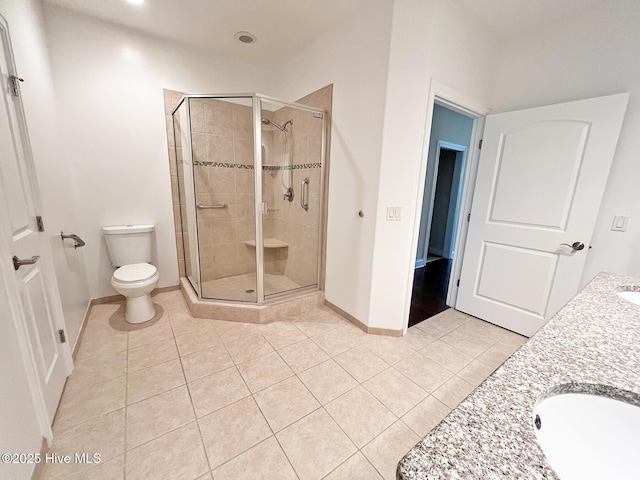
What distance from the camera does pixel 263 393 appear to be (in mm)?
1541

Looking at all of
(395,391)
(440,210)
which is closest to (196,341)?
(395,391)

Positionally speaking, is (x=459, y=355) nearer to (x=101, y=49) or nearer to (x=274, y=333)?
(x=274, y=333)

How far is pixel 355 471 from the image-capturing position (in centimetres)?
113

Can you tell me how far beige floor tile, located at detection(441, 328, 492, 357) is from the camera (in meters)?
2.02

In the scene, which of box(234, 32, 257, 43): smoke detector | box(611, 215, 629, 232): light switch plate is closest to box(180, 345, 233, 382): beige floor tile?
box(234, 32, 257, 43): smoke detector

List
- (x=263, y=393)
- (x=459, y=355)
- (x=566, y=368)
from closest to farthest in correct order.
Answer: (x=566, y=368), (x=263, y=393), (x=459, y=355)

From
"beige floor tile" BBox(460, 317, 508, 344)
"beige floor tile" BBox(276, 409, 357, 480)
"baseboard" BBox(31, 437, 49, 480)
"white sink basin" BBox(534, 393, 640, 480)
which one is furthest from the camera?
"beige floor tile" BBox(460, 317, 508, 344)

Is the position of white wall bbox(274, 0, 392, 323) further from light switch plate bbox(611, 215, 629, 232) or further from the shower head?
light switch plate bbox(611, 215, 629, 232)

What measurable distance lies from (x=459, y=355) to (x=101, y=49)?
4.06 metres

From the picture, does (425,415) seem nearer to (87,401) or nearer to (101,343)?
(87,401)

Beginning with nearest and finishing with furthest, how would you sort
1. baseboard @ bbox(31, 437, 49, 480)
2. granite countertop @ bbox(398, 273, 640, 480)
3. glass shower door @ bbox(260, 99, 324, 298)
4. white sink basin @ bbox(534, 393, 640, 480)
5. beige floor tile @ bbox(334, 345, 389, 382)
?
granite countertop @ bbox(398, 273, 640, 480), white sink basin @ bbox(534, 393, 640, 480), baseboard @ bbox(31, 437, 49, 480), beige floor tile @ bbox(334, 345, 389, 382), glass shower door @ bbox(260, 99, 324, 298)

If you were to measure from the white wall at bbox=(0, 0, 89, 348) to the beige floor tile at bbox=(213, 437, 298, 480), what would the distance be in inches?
57.6

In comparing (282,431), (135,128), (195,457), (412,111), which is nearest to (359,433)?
(282,431)

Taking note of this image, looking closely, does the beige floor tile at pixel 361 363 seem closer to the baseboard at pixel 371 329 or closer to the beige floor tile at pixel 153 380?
the baseboard at pixel 371 329
